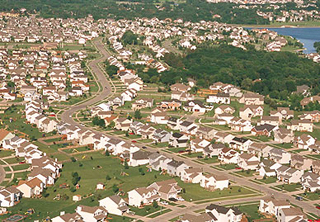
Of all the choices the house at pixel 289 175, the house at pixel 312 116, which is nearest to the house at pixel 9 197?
the house at pixel 289 175

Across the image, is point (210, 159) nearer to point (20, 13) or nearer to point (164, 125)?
point (164, 125)

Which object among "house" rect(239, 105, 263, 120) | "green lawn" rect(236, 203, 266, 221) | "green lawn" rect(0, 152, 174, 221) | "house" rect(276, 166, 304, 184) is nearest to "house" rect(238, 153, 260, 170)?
"house" rect(276, 166, 304, 184)

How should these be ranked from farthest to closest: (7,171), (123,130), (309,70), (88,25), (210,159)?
(88,25) → (309,70) → (123,130) → (210,159) → (7,171)

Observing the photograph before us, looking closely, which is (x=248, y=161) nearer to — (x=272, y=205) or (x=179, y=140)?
(x=179, y=140)

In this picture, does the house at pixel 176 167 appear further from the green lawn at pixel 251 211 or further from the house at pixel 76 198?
the house at pixel 76 198

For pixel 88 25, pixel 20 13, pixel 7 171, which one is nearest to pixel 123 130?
pixel 7 171

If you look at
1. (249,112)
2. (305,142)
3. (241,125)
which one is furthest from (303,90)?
(305,142)
